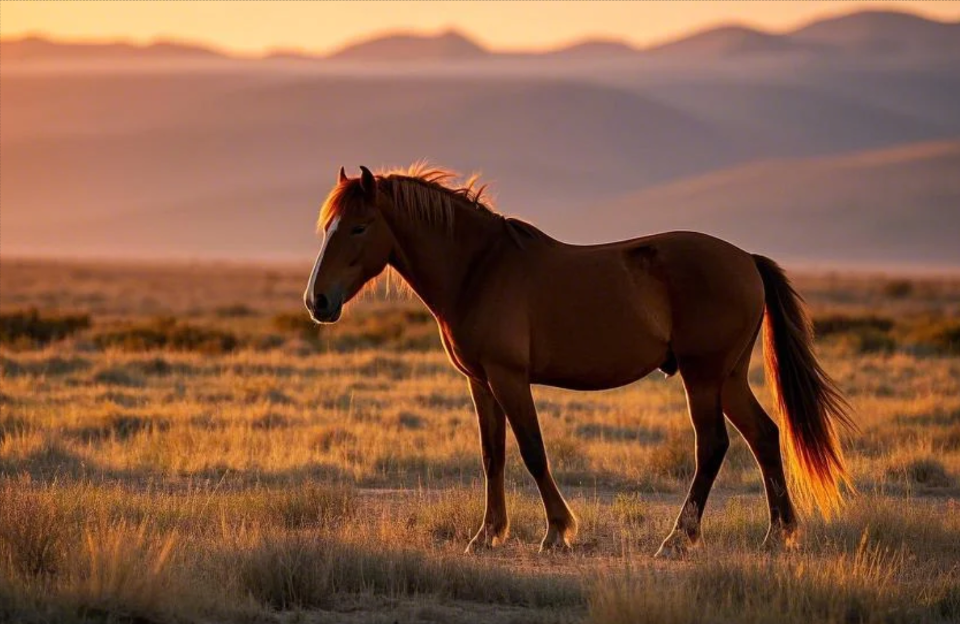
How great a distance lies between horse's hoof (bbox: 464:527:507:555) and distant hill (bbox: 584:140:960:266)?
13090cm

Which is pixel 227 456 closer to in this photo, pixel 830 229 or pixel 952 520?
pixel 952 520

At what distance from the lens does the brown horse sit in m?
9.46

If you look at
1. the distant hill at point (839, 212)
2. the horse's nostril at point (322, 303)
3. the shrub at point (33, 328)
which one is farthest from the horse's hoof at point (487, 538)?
the distant hill at point (839, 212)

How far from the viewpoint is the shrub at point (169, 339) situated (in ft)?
85.2

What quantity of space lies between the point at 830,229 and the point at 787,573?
14378cm

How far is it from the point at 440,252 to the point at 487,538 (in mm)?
1917

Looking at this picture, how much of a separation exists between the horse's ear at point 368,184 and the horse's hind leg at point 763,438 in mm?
2685

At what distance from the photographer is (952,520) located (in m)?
10.4

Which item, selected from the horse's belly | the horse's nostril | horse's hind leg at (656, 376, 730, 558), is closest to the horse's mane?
the horse's nostril

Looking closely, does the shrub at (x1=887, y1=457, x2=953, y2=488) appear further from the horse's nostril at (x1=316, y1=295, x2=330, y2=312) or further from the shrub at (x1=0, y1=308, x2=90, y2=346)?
the shrub at (x1=0, y1=308, x2=90, y2=346)

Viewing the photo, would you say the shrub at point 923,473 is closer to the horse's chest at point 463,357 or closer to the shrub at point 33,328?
the horse's chest at point 463,357

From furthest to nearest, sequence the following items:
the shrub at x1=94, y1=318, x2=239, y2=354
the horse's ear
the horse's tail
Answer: the shrub at x1=94, y1=318, x2=239, y2=354 < the horse's tail < the horse's ear

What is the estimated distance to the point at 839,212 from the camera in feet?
490

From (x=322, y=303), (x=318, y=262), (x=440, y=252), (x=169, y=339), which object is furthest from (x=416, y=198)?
(x=169, y=339)
